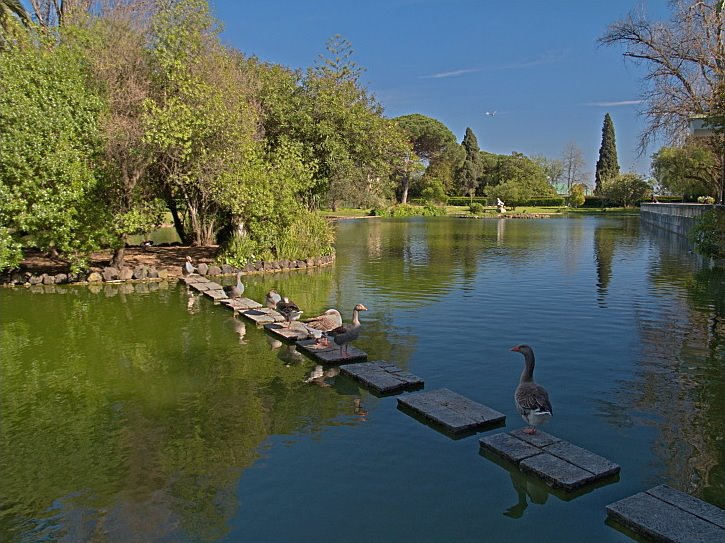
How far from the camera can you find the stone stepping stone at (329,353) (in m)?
10.1

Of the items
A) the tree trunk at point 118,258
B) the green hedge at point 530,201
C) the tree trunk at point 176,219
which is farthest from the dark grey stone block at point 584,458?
the green hedge at point 530,201

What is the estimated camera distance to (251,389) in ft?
29.1

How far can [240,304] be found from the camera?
14.8 metres

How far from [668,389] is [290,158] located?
53.8 feet

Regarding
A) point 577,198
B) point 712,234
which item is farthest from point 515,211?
point 712,234

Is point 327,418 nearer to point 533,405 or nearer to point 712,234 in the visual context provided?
point 533,405

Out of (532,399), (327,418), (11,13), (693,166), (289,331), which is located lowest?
(327,418)

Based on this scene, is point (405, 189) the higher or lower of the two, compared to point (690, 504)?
higher

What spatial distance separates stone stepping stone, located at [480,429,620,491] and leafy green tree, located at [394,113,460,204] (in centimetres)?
7982

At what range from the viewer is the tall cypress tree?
85.6m

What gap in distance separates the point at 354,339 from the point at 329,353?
20.8 inches

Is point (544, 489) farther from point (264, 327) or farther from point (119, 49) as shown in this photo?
point (119, 49)

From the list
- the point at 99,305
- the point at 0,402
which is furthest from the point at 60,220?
the point at 0,402

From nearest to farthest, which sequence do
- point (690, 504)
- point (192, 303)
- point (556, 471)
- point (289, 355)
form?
point (690, 504) < point (556, 471) < point (289, 355) < point (192, 303)
